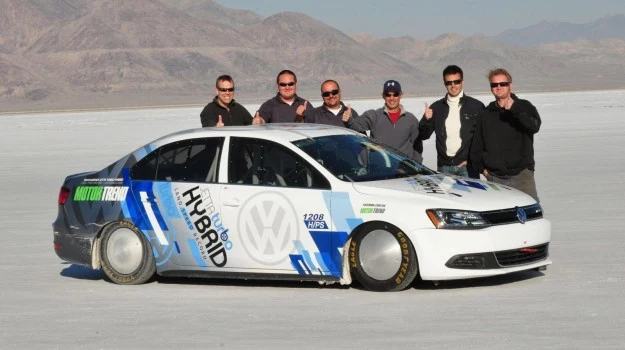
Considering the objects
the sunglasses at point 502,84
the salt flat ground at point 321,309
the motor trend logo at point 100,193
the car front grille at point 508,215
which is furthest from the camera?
the sunglasses at point 502,84

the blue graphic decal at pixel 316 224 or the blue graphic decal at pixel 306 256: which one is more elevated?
the blue graphic decal at pixel 316 224

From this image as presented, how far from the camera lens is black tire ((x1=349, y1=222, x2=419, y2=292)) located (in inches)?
415

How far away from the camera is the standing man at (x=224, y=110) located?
45.6ft

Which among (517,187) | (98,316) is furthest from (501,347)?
A: (517,187)

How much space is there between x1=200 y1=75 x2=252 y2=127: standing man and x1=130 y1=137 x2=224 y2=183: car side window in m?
2.01

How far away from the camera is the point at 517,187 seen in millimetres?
12539

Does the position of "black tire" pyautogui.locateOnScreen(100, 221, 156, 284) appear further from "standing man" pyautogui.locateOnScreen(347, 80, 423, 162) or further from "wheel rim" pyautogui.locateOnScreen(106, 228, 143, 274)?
"standing man" pyautogui.locateOnScreen(347, 80, 423, 162)

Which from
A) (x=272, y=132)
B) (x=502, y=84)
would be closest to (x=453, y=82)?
(x=502, y=84)

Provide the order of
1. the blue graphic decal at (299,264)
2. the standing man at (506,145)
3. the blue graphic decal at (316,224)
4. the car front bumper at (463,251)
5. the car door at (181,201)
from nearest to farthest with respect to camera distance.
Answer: the car front bumper at (463,251)
the blue graphic decal at (316,224)
the blue graphic decal at (299,264)
the car door at (181,201)
the standing man at (506,145)

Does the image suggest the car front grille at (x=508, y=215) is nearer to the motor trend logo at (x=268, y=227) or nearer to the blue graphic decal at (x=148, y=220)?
the motor trend logo at (x=268, y=227)

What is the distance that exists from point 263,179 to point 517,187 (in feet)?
8.94

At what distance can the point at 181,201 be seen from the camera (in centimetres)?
1141

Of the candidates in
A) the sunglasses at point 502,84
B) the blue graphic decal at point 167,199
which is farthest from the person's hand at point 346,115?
the blue graphic decal at point 167,199

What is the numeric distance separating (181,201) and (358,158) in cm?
158
